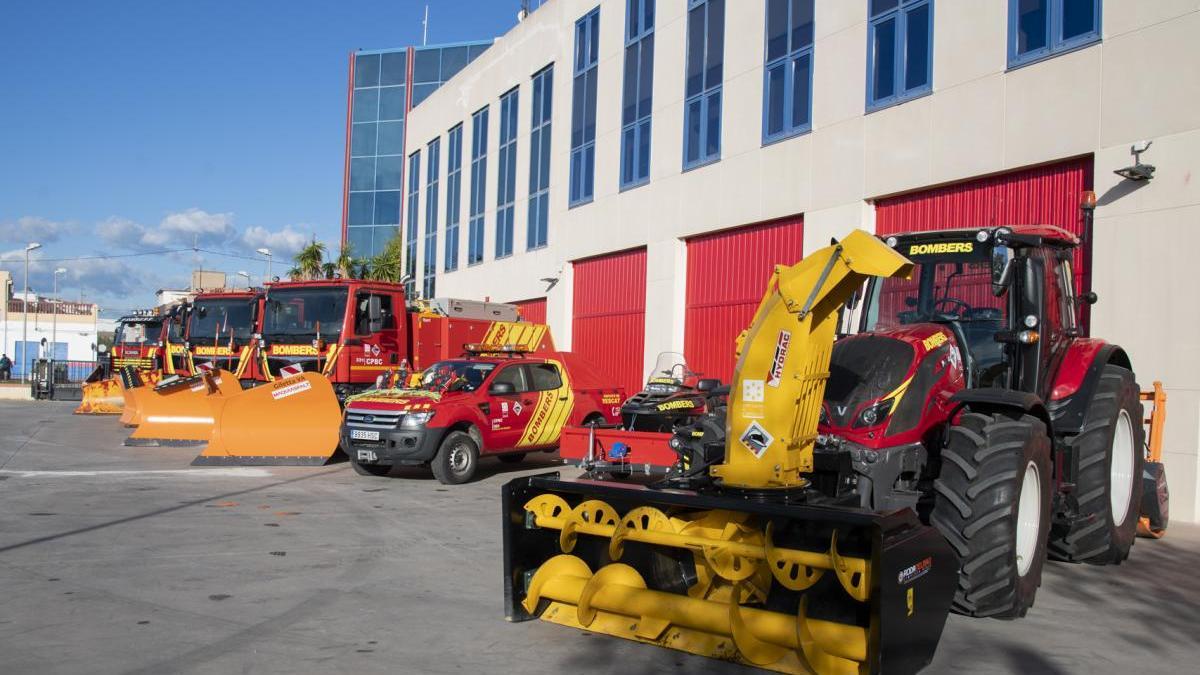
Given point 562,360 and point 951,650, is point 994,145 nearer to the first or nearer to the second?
point 562,360

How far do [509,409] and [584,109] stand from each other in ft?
39.4

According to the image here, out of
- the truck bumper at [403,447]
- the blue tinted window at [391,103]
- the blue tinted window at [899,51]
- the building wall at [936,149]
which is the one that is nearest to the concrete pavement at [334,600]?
the truck bumper at [403,447]

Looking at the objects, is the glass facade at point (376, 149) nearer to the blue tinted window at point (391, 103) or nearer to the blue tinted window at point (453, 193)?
the blue tinted window at point (391, 103)

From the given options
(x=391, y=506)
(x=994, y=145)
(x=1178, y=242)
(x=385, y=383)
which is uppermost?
(x=994, y=145)

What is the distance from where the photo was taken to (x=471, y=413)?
13906 millimetres

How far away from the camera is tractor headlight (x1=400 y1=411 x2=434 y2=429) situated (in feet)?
43.7

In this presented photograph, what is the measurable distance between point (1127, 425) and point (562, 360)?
9127 millimetres

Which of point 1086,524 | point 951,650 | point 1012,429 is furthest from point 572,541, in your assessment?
point 1086,524

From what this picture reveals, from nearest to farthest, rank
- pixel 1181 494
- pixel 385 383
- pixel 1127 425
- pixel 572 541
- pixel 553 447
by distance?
pixel 572 541
pixel 1127 425
pixel 1181 494
pixel 553 447
pixel 385 383

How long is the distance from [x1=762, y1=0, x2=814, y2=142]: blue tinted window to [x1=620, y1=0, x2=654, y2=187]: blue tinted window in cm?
407

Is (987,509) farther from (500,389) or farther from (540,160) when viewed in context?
(540,160)

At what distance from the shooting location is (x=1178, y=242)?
36.9 feet

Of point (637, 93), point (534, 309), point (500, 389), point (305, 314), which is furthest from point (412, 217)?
point (500, 389)

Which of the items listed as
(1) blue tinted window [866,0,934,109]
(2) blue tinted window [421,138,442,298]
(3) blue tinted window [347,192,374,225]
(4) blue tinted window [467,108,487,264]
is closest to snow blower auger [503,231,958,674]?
(1) blue tinted window [866,0,934,109]
